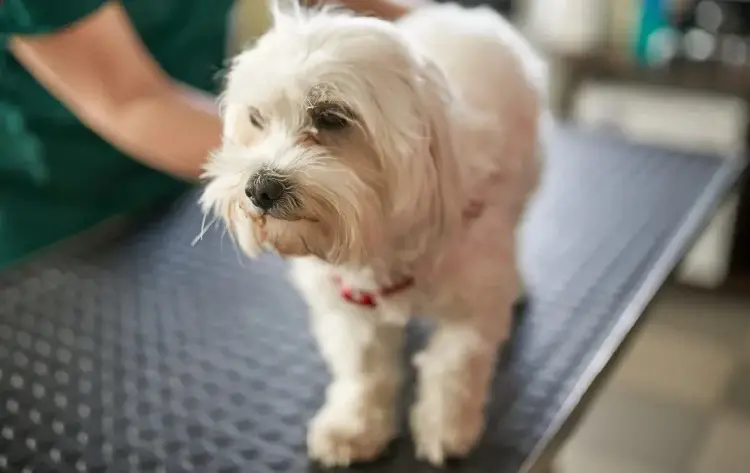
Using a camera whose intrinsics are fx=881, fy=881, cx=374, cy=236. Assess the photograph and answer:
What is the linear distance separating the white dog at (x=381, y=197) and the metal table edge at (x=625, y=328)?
0.08m

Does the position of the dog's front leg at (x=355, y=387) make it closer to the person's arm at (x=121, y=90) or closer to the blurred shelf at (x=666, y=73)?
the person's arm at (x=121, y=90)

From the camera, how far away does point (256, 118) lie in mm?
916

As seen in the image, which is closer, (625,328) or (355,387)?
(355,387)

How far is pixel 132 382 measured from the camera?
42.9 inches

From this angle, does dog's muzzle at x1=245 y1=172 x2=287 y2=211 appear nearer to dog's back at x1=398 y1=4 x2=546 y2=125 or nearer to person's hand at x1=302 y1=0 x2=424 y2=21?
dog's back at x1=398 y1=4 x2=546 y2=125

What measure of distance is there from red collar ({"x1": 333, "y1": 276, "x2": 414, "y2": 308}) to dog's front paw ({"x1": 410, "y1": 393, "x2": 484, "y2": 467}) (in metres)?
0.12

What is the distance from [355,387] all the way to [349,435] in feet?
0.29

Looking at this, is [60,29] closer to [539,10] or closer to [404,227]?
[404,227]

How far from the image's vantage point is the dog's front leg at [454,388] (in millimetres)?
950

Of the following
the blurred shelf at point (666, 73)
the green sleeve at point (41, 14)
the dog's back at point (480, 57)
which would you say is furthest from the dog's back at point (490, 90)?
the blurred shelf at point (666, 73)

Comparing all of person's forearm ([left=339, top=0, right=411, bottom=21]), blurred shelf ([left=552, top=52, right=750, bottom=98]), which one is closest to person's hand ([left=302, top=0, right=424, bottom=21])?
person's forearm ([left=339, top=0, right=411, bottom=21])

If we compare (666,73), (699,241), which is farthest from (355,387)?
(666,73)

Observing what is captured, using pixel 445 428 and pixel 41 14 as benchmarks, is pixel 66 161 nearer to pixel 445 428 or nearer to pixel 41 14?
pixel 41 14

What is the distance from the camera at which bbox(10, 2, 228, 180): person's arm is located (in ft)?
3.88
